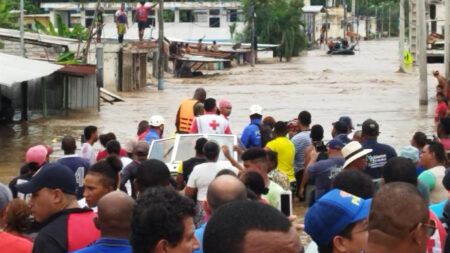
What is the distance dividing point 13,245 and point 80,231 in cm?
40

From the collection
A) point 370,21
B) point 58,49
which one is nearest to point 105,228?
point 58,49

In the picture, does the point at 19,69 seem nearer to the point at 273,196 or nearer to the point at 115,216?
the point at 273,196

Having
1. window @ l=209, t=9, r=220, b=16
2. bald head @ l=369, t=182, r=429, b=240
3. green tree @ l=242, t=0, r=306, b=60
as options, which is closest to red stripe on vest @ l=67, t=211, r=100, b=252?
bald head @ l=369, t=182, r=429, b=240

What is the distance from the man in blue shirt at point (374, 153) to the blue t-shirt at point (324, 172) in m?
0.41

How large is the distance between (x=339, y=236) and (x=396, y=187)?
0.55 metres

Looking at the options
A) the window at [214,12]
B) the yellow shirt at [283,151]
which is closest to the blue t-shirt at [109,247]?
the yellow shirt at [283,151]

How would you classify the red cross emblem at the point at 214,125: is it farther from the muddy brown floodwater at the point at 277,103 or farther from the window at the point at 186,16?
the window at the point at 186,16

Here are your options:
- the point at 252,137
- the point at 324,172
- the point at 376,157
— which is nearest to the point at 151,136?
the point at 252,137

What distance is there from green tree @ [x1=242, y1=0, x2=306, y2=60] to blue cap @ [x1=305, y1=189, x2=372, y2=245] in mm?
66799

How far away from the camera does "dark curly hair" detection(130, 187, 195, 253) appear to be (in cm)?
434

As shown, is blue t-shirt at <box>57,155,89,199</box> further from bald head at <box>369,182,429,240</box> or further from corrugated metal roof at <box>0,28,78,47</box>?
corrugated metal roof at <box>0,28,78,47</box>

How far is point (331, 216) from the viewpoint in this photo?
473cm

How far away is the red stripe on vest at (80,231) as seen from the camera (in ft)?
19.5

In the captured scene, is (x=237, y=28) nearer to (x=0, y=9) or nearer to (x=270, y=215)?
(x=0, y=9)
